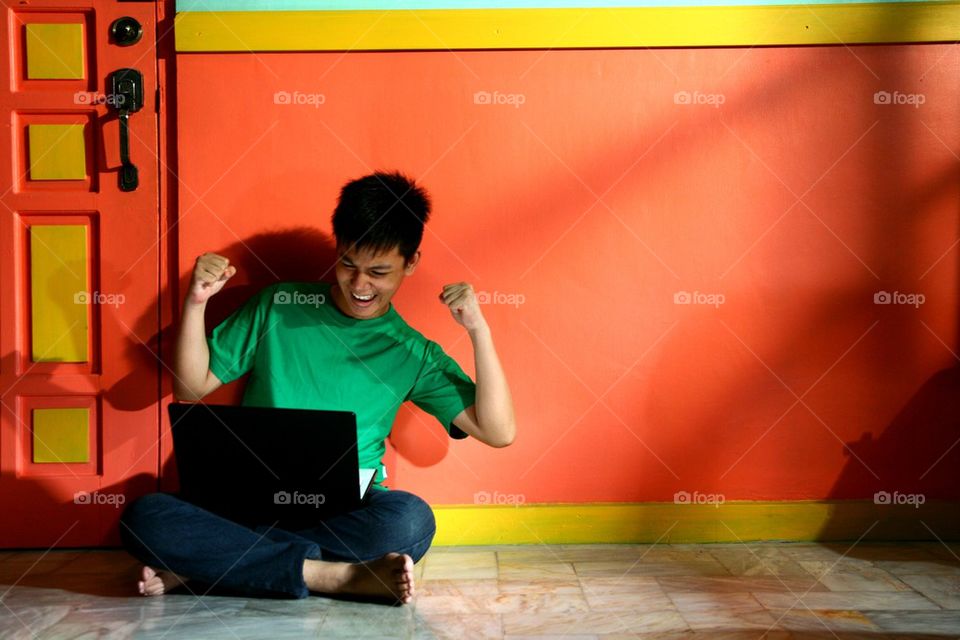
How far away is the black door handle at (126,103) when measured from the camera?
2160 millimetres

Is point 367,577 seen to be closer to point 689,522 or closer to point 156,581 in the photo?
point 156,581

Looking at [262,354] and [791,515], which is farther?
[791,515]

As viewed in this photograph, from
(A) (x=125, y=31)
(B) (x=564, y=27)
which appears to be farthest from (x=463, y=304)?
(A) (x=125, y=31)

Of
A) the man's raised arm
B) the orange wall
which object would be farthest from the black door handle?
the man's raised arm

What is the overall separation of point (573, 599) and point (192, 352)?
3.44 ft

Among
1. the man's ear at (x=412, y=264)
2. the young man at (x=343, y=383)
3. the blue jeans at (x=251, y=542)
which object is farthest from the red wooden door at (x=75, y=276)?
the man's ear at (x=412, y=264)

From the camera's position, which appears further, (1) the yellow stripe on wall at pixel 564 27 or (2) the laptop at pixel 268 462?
(1) the yellow stripe on wall at pixel 564 27

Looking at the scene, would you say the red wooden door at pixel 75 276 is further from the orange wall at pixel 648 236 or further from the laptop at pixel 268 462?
the laptop at pixel 268 462

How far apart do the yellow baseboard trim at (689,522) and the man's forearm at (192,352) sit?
Answer: 0.71 meters

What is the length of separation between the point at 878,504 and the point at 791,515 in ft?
0.79

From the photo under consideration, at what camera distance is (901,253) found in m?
2.23

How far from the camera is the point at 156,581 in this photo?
180 cm

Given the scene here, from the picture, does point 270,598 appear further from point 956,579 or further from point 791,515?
point 956,579

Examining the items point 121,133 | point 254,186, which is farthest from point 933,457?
point 121,133
